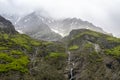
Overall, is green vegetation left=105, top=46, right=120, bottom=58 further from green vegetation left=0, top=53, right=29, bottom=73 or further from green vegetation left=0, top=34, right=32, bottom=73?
green vegetation left=0, top=53, right=29, bottom=73

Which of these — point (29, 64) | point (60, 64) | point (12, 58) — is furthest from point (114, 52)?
point (12, 58)

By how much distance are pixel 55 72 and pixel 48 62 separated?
1862 centimetres

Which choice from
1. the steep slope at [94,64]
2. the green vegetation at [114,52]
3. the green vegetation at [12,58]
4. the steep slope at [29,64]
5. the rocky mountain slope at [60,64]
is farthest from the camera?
the green vegetation at [114,52]

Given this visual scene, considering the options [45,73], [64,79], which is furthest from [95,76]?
[45,73]

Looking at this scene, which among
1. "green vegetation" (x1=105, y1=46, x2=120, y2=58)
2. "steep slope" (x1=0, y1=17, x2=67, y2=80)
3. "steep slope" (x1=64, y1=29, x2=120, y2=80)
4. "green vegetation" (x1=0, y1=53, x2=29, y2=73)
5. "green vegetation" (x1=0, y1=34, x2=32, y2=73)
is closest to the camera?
"steep slope" (x1=0, y1=17, x2=67, y2=80)

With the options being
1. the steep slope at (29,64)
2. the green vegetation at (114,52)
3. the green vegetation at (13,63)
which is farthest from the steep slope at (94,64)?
the green vegetation at (13,63)

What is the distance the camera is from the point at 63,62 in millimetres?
172375

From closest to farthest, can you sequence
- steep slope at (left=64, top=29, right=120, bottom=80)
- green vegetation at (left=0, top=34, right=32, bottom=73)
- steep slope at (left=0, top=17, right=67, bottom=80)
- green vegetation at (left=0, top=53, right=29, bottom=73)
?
steep slope at (left=0, top=17, right=67, bottom=80) < green vegetation at (left=0, top=53, right=29, bottom=73) < green vegetation at (left=0, top=34, right=32, bottom=73) < steep slope at (left=64, top=29, right=120, bottom=80)

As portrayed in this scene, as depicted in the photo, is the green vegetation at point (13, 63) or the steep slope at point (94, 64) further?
the steep slope at point (94, 64)

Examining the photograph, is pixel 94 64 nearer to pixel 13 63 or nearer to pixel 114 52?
pixel 114 52

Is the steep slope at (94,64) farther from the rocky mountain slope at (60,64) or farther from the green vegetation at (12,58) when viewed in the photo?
the green vegetation at (12,58)

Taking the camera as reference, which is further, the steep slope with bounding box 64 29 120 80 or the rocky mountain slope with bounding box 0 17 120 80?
the steep slope with bounding box 64 29 120 80

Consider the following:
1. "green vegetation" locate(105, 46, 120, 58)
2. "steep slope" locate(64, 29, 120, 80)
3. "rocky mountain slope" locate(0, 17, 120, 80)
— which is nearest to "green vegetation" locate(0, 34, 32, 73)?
"rocky mountain slope" locate(0, 17, 120, 80)

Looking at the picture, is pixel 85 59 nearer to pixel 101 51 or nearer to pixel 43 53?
pixel 101 51
